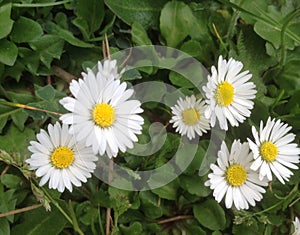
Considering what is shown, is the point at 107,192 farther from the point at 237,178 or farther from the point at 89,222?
the point at 237,178

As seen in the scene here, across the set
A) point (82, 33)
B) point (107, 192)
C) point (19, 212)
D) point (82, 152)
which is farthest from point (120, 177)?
point (82, 33)

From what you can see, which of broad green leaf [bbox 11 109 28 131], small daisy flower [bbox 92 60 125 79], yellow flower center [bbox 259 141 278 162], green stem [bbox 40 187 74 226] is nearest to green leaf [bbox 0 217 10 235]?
green stem [bbox 40 187 74 226]

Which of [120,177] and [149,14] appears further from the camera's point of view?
[149,14]

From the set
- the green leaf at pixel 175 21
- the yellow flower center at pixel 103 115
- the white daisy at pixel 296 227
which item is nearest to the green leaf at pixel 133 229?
the yellow flower center at pixel 103 115

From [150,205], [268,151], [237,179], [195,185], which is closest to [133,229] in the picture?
[150,205]

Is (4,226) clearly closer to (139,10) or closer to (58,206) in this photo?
(58,206)

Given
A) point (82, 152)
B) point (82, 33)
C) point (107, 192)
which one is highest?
point (82, 33)

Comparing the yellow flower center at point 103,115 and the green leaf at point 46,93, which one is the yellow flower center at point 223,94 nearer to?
the yellow flower center at point 103,115
